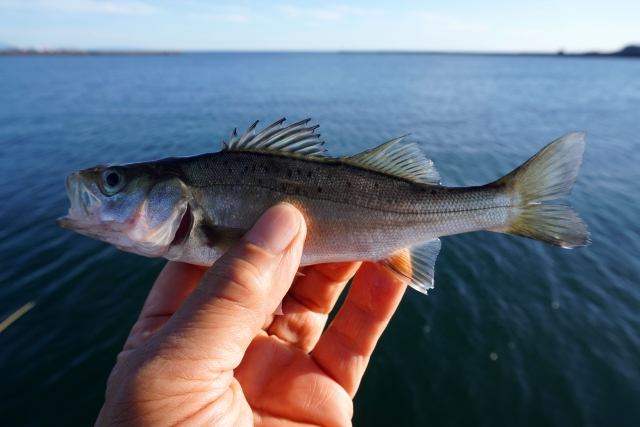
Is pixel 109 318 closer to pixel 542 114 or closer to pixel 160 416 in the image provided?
pixel 160 416

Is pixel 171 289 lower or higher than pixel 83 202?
lower

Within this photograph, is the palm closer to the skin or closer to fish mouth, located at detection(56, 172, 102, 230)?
the skin

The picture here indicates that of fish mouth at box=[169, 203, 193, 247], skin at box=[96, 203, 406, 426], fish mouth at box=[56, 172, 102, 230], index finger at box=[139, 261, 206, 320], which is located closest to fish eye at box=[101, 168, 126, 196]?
fish mouth at box=[56, 172, 102, 230]

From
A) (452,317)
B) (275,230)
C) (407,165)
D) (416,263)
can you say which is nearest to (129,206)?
(275,230)

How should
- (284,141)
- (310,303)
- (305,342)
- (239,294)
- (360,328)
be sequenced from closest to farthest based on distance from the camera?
(239,294) → (284,141) → (360,328) → (305,342) → (310,303)

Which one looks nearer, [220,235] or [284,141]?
[220,235]

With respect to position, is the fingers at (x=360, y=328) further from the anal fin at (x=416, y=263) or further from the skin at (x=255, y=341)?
the anal fin at (x=416, y=263)

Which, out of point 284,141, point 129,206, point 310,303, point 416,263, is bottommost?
point 310,303

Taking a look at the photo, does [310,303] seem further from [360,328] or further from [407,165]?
[407,165]
